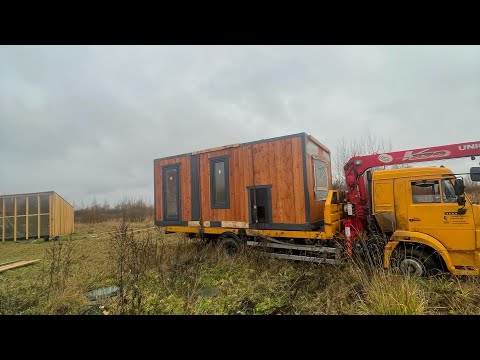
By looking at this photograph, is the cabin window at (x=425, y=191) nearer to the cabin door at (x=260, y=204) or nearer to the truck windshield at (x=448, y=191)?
the truck windshield at (x=448, y=191)

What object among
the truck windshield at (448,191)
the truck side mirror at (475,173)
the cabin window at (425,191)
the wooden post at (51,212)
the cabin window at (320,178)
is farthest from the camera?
the wooden post at (51,212)

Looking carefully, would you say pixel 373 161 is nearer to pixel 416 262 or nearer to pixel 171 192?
pixel 416 262

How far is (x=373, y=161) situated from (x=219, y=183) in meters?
4.19

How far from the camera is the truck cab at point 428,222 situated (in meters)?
4.82

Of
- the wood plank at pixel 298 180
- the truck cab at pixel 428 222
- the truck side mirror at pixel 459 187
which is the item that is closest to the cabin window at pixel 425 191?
the truck cab at pixel 428 222

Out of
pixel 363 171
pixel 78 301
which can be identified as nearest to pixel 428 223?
pixel 363 171

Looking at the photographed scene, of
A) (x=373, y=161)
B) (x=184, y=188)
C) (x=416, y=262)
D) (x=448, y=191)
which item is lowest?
(x=416, y=262)

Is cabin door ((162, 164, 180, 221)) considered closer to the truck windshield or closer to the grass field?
the grass field

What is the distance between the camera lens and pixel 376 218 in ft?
19.1

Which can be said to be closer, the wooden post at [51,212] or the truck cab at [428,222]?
the truck cab at [428,222]

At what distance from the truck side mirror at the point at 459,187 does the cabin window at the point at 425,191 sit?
292 mm

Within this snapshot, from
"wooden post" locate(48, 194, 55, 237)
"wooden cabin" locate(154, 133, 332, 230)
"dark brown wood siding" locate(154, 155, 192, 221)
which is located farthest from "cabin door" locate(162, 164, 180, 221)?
"wooden post" locate(48, 194, 55, 237)

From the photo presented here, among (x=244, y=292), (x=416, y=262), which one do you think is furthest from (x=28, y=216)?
(x=416, y=262)
